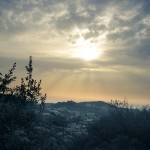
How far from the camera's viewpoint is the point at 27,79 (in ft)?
237

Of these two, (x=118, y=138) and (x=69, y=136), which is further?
(x=69, y=136)

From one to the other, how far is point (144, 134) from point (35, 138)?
15.6 m

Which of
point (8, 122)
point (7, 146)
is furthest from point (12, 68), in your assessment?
point (7, 146)

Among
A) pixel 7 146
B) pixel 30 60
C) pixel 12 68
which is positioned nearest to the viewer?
pixel 7 146

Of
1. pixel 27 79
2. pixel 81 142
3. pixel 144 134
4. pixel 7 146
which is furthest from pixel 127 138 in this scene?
pixel 27 79

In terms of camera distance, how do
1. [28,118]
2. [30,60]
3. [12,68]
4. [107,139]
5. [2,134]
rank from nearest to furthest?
[107,139]
[2,134]
[28,118]
[12,68]
[30,60]

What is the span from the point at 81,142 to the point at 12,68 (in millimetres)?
33010

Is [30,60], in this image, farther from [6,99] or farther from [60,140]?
[60,140]

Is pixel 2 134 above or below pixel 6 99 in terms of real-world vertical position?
below

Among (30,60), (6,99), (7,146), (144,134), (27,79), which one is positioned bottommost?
(7,146)

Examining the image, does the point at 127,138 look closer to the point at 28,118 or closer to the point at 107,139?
the point at 107,139

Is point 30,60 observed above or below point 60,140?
above

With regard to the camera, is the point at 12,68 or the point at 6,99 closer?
the point at 12,68

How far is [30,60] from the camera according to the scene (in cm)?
7225
